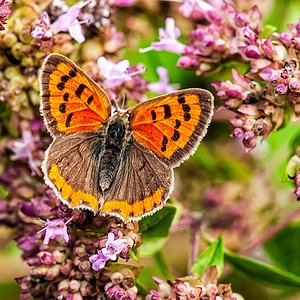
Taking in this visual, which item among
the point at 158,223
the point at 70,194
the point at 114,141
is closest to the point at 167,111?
the point at 114,141

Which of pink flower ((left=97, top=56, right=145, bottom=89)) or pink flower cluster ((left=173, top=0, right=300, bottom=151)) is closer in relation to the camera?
pink flower cluster ((left=173, top=0, right=300, bottom=151))

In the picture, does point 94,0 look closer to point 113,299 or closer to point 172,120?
point 172,120

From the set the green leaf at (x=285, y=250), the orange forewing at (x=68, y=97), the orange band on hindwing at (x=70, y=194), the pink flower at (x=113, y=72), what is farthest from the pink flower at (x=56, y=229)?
the green leaf at (x=285, y=250)

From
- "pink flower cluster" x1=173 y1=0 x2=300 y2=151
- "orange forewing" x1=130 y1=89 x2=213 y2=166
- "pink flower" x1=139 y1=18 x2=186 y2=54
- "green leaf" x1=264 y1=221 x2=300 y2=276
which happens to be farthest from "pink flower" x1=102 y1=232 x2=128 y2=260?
"green leaf" x1=264 y1=221 x2=300 y2=276

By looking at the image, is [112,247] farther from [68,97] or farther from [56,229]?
[68,97]

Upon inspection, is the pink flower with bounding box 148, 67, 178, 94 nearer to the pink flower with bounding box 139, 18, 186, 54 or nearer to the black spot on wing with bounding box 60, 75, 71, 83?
the pink flower with bounding box 139, 18, 186, 54

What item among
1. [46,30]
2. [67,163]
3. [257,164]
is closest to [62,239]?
[67,163]

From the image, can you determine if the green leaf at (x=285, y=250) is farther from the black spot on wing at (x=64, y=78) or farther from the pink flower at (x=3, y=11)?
the pink flower at (x=3, y=11)
